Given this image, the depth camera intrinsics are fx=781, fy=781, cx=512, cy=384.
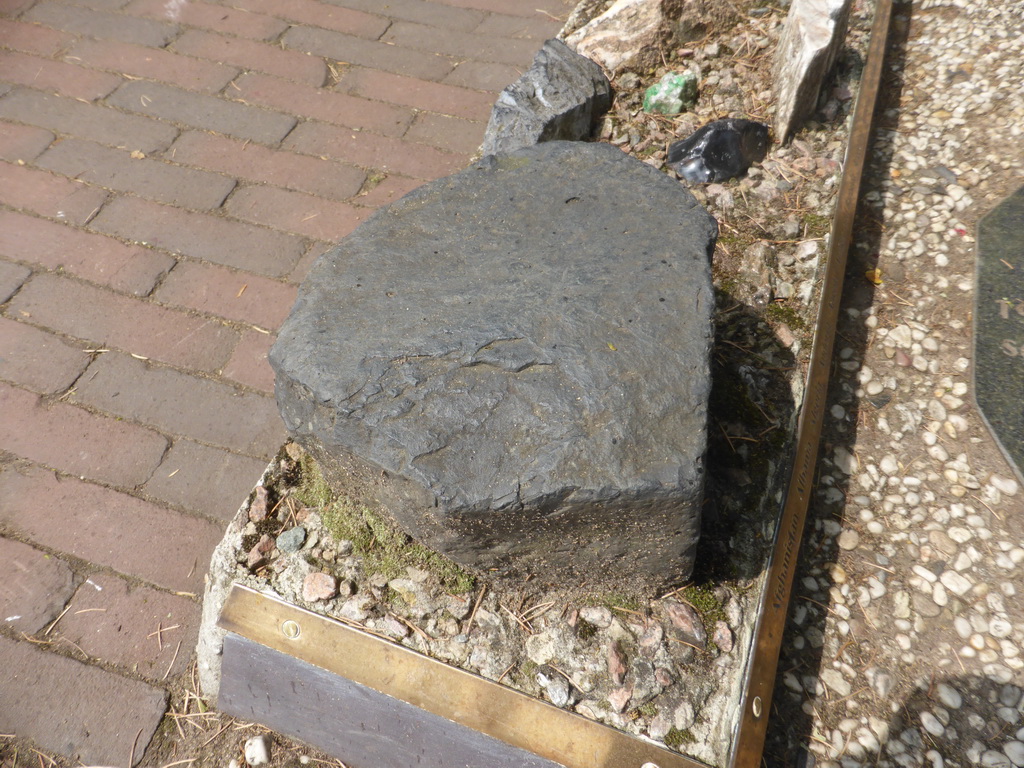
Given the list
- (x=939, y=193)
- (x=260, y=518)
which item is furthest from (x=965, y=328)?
(x=260, y=518)

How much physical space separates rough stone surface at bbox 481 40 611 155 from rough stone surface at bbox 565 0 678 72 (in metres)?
0.15

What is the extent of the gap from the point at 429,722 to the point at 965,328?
2.07 meters

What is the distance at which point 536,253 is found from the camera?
5.91 ft

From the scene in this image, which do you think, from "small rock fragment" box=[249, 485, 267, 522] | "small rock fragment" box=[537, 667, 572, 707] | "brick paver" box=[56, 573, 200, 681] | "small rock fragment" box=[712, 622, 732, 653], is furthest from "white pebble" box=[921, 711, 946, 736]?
"brick paver" box=[56, 573, 200, 681]

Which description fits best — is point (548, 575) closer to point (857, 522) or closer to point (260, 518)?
point (260, 518)

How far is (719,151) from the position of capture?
284cm

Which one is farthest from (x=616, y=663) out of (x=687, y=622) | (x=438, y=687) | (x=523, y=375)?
(x=523, y=375)

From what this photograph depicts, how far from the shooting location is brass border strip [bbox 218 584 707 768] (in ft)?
5.27

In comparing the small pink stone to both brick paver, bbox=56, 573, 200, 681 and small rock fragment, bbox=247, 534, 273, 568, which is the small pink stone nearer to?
small rock fragment, bbox=247, 534, 273, 568

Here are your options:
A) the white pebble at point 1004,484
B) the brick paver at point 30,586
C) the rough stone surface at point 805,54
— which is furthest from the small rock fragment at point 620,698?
the rough stone surface at point 805,54

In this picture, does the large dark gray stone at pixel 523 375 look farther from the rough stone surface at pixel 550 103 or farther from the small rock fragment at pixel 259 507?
the rough stone surface at pixel 550 103

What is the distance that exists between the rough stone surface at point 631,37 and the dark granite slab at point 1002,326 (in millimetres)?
1468

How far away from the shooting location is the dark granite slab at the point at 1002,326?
2312mm

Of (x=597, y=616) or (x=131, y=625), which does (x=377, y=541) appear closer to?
(x=597, y=616)
